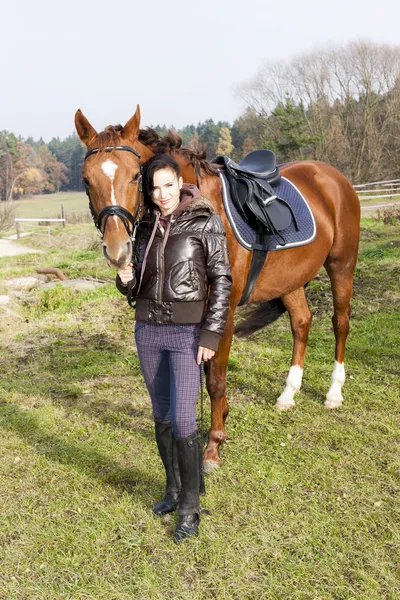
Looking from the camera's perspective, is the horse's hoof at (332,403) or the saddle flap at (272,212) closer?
the saddle flap at (272,212)

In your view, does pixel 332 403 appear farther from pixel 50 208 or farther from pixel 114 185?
pixel 50 208

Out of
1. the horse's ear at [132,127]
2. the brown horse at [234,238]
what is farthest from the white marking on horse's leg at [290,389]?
the horse's ear at [132,127]

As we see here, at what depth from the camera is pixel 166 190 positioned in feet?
7.61

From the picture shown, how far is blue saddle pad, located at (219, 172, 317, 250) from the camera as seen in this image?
319cm

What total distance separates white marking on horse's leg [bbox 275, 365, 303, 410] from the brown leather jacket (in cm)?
199

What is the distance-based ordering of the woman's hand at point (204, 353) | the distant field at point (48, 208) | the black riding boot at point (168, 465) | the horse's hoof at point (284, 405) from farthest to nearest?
the distant field at point (48, 208) → the horse's hoof at point (284, 405) → the black riding boot at point (168, 465) → the woman's hand at point (204, 353)

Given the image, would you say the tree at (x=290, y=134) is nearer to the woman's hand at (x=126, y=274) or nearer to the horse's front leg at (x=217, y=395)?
the horse's front leg at (x=217, y=395)

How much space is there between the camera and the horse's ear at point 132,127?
2.50 metres

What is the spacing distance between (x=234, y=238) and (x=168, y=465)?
4.90ft

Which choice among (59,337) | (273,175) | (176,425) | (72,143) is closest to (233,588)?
(176,425)

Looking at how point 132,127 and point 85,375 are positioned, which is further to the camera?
point 85,375

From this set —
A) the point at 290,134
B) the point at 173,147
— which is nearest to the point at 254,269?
the point at 173,147

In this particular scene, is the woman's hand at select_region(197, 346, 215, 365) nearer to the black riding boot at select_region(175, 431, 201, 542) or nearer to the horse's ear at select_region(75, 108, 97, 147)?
the black riding boot at select_region(175, 431, 201, 542)

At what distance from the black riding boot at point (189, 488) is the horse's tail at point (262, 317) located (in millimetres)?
2139
